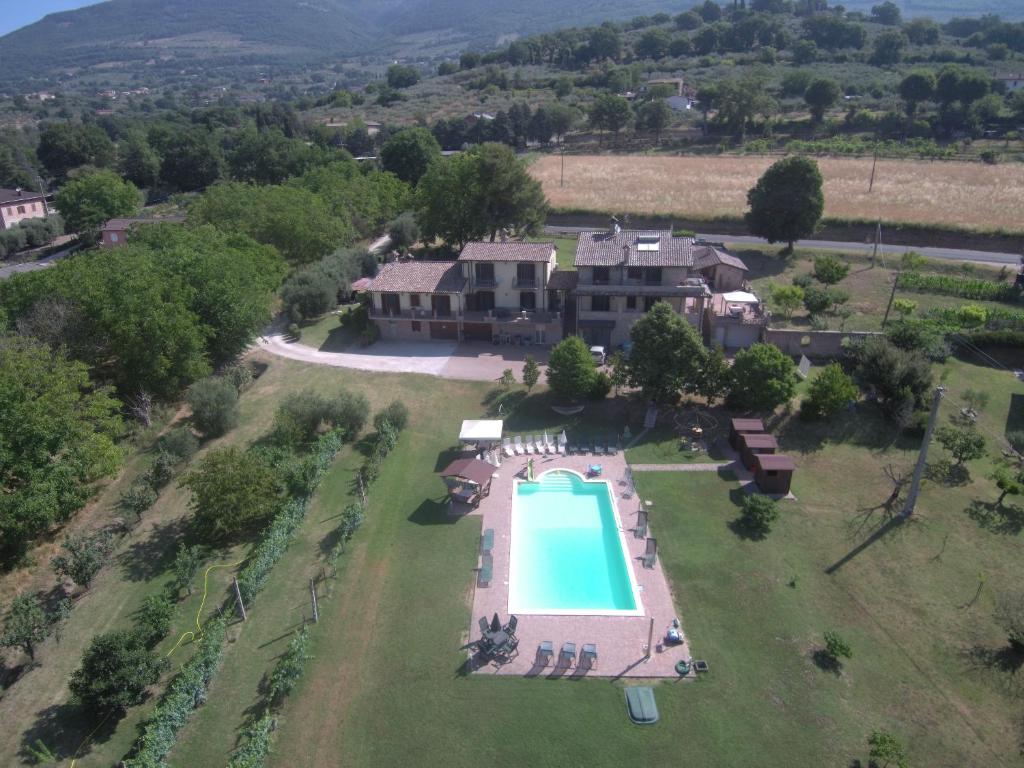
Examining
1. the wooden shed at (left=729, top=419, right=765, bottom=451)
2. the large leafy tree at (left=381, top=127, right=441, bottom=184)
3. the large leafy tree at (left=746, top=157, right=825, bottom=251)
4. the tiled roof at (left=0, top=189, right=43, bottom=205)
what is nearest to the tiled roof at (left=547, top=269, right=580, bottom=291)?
the wooden shed at (left=729, top=419, right=765, bottom=451)

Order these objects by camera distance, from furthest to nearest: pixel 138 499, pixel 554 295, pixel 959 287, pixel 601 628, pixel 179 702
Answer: pixel 959 287 < pixel 554 295 < pixel 138 499 < pixel 601 628 < pixel 179 702

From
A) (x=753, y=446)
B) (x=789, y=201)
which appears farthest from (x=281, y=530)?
(x=789, y=201)

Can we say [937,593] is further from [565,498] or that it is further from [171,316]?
[171,316]

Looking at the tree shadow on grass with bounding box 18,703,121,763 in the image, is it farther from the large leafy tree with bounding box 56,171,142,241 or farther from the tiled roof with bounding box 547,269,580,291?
the large leafy tree with bounding box 56,171,142,241

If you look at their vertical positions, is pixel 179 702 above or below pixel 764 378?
below

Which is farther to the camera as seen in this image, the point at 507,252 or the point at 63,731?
the point at 507,252

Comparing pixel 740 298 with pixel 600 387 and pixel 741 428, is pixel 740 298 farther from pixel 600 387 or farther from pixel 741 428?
pixel 741 428
